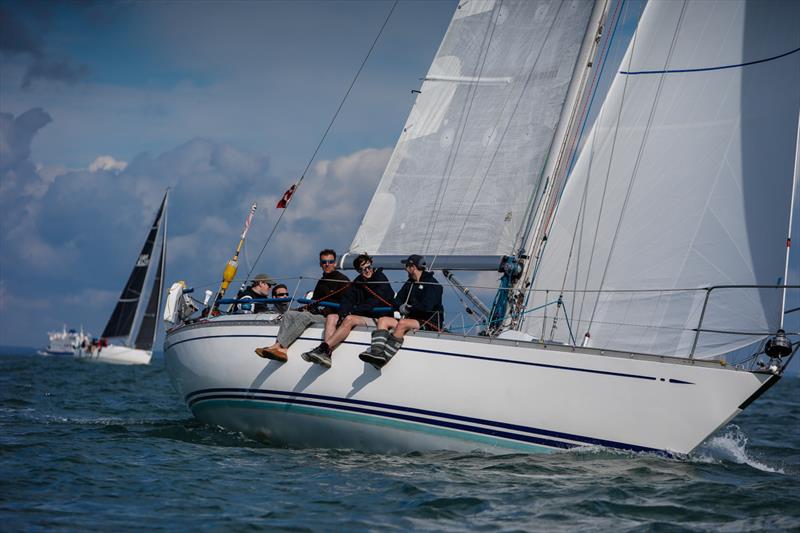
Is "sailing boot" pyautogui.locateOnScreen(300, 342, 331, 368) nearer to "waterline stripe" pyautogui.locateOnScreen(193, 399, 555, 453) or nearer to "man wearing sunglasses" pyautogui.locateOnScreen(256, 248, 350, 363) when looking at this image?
"man wearing sunglasses" pyautogui.locateOnScreen(256, 248, 350, 363)

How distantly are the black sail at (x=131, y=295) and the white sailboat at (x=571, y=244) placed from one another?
123 feet

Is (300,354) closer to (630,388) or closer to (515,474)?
(515,474)

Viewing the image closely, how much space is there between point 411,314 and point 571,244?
87.6 inches

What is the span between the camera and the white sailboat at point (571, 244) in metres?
8.14

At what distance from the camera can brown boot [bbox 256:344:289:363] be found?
9156mm

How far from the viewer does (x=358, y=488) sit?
7094 mm

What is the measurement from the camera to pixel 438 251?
10.7 metres

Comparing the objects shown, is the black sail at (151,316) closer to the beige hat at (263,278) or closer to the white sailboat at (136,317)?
the white sailboat at (136,317)

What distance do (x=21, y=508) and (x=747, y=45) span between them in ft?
28.6

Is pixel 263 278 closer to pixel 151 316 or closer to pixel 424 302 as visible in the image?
pixel 424 302

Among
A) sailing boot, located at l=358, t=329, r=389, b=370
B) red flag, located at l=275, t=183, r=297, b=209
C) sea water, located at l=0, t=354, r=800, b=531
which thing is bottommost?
sea water, located at l=0, t=354, r=800, b=531

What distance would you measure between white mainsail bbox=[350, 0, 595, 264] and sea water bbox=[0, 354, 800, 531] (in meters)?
3.13

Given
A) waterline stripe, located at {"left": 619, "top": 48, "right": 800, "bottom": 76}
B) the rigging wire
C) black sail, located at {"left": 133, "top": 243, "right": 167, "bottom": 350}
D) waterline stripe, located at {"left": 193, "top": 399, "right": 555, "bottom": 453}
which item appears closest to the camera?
waterline stripe, located at {"left": 193, "top": 399, "right": 555, "bottom": 453}

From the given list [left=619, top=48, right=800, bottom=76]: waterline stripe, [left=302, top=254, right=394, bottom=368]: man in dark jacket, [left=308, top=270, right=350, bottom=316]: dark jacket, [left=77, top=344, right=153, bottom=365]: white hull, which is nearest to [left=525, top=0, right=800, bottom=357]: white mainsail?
[left=619, top=48, right=800, bottom=76]: waterline stripe
